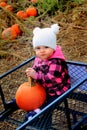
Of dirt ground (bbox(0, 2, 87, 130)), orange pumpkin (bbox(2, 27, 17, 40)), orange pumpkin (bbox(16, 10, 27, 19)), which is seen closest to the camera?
dirt ground (bbox(0, 2, 87, 130))

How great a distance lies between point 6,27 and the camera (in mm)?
6289

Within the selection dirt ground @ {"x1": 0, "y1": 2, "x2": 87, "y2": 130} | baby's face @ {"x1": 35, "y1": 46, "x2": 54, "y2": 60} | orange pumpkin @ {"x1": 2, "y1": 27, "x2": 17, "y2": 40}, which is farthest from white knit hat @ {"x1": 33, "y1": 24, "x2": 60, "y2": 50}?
orange pumpkin @ {"x1": 2, "y1": 27, "x2": 17, "y2": 40}

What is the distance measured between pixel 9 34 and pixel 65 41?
2.79 ft

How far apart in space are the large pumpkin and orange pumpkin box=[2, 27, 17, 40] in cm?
261

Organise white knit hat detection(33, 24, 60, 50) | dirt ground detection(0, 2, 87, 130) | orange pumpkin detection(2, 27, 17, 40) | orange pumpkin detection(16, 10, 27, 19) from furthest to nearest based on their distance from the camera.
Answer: orange pumpkin detection(16, 10, 27, 19)
orange pumpkin detection(2, 27, 17, 40)
dirt ground detection(0, 2, 87, 130)
white knit hat detection(33, 24, 60, 50)

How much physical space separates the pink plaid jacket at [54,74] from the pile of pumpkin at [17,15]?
268 cm

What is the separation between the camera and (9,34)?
5930mm

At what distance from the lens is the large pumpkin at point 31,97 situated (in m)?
3.31

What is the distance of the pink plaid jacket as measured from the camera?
10.6 ft

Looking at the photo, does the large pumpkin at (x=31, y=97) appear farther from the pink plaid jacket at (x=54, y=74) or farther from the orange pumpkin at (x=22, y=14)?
the orange pumpkin at (x=22, y=14)

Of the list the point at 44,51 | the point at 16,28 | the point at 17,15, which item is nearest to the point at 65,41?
the point at 16,28

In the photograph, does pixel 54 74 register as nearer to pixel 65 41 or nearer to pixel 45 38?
pixel 45 38

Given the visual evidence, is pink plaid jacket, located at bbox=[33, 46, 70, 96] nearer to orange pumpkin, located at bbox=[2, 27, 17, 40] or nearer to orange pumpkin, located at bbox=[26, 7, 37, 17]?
orange pumpkin, located at bbox=[2, 27, 17, 40]

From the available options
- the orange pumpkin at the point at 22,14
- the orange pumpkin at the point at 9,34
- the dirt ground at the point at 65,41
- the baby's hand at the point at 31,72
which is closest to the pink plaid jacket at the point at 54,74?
the baby's hand at the point at 31,72
